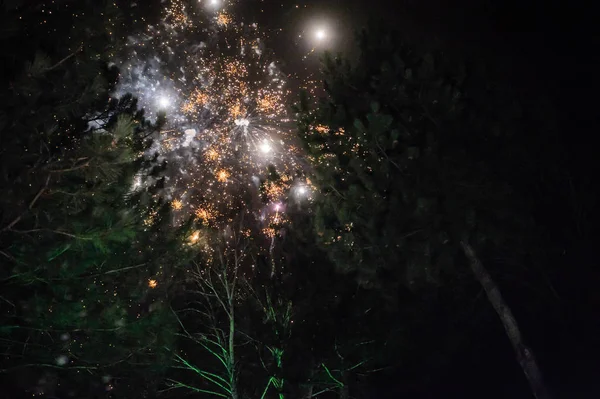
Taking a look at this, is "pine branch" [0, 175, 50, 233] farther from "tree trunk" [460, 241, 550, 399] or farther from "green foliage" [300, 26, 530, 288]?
"tree trunk" [460, 241, 550, 399]

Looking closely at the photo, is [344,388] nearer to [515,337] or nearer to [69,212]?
[515,337]

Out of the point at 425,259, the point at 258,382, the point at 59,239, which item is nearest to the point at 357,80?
the point at 425,259

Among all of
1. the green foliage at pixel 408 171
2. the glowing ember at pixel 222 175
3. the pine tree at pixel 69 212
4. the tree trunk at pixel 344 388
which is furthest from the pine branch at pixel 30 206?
the tree trunk at pixel 344 388

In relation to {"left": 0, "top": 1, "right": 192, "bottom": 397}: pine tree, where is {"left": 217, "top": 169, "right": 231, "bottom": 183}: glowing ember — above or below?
below

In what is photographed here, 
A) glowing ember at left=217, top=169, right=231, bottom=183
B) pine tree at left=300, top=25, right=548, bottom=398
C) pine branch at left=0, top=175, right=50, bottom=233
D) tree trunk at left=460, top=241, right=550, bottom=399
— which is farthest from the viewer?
glowing ember at left=217, top=169, right=231, bottom=183

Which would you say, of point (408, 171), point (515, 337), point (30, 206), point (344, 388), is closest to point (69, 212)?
point (30, 206)

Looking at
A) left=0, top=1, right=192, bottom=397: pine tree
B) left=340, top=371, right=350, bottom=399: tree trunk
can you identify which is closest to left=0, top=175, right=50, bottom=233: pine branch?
left=0, top=1, right=192, bottom=397: pine tree
